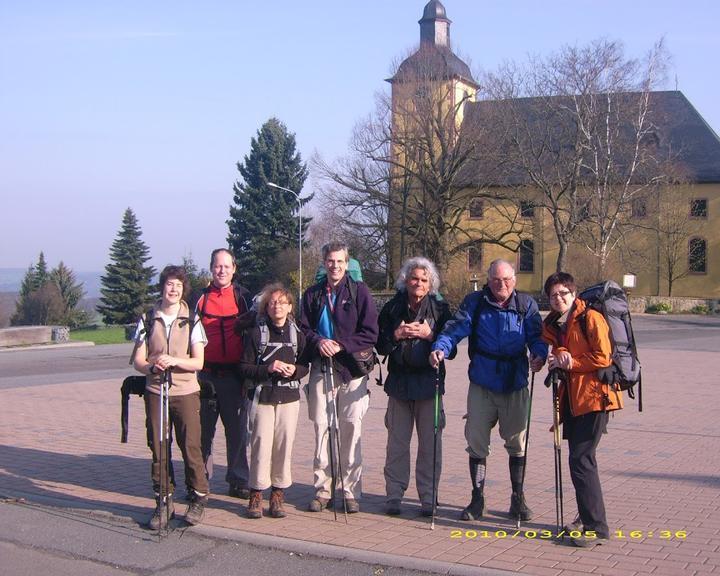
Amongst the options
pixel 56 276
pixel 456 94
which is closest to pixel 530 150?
pixel 456 94

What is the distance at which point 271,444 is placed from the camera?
697 centimetres

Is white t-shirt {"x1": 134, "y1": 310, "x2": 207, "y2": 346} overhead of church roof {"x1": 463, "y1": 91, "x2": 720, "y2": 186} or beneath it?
beneath

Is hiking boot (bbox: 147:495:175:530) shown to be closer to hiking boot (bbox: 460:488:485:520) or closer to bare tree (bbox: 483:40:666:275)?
hiking boot (bbox: 460:488:485:520)

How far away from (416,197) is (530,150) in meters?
6.55

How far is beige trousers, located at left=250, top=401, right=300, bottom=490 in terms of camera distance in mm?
6895

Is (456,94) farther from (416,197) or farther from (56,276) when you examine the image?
(56,276)

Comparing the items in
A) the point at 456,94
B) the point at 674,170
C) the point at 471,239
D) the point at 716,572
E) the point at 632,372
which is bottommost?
the point at 716,572

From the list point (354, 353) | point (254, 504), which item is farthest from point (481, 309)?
point (254, 504)

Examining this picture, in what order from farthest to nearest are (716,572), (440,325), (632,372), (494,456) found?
(494,456), (440,325), (632,372), (716,572)

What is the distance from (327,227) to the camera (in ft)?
173

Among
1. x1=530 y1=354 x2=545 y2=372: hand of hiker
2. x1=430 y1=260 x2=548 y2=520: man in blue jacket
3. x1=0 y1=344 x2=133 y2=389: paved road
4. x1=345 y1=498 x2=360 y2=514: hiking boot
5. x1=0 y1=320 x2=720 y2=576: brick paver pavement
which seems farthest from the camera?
x1=0 y1=344 x2=133 y2=389: paved road

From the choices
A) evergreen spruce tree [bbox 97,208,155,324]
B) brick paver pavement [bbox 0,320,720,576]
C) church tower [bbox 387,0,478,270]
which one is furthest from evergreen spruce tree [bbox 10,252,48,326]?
brick paver pavement [bbox 0,320,720,576]

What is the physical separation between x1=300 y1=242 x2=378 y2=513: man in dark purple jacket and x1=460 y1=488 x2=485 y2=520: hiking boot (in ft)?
2.74

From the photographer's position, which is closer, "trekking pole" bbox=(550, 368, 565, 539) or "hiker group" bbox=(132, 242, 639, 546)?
"trekking pole" bbox=(550, 368, 565, 539)
